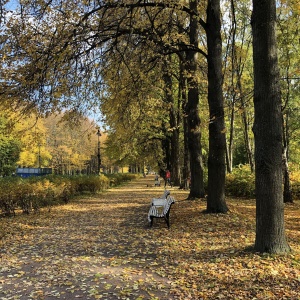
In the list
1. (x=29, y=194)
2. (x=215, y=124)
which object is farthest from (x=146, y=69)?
(x=29, y=194)

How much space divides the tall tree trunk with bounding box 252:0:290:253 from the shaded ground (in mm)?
397

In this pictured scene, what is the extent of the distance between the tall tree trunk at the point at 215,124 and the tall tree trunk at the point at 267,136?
390 centimetres

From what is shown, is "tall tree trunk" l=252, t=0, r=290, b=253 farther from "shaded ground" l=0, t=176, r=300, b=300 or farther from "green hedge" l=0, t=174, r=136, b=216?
"green hedge" l=0, t=174, r=136, b=216

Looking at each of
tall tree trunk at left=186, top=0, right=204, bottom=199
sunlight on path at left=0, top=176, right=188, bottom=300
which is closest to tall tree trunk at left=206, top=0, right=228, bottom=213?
sunlight on path at left=0, top=176, right=188, bottom=300

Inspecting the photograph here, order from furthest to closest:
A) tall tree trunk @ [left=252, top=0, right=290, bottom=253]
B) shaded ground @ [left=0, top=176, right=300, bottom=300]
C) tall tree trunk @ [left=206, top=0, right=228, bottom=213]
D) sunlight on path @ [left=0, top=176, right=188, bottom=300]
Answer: tall tree trunk @ [left=206, top=0, right=228, bottom=213] < tall tree trunk @ [left=252, top=0, right=290, bottom=253] < sunlight on path @ [left=0, top=176, right=188, bottom=300] < shaded ground @ [left=0, top=176, right=300, bottom=300]

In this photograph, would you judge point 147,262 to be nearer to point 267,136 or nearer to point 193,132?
point 267,136

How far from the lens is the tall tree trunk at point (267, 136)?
215 inches

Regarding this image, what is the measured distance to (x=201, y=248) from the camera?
6.41 metres

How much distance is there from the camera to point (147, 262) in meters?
5.79

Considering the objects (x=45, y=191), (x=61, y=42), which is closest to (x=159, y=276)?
(x=61, y=42)

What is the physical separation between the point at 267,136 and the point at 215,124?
439 cm

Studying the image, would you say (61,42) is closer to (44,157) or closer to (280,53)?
(280,53)

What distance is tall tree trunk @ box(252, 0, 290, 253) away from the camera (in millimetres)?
5449

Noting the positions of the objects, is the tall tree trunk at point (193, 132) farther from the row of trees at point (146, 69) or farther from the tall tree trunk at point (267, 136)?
the tall tree trunk at point (267, 136)
